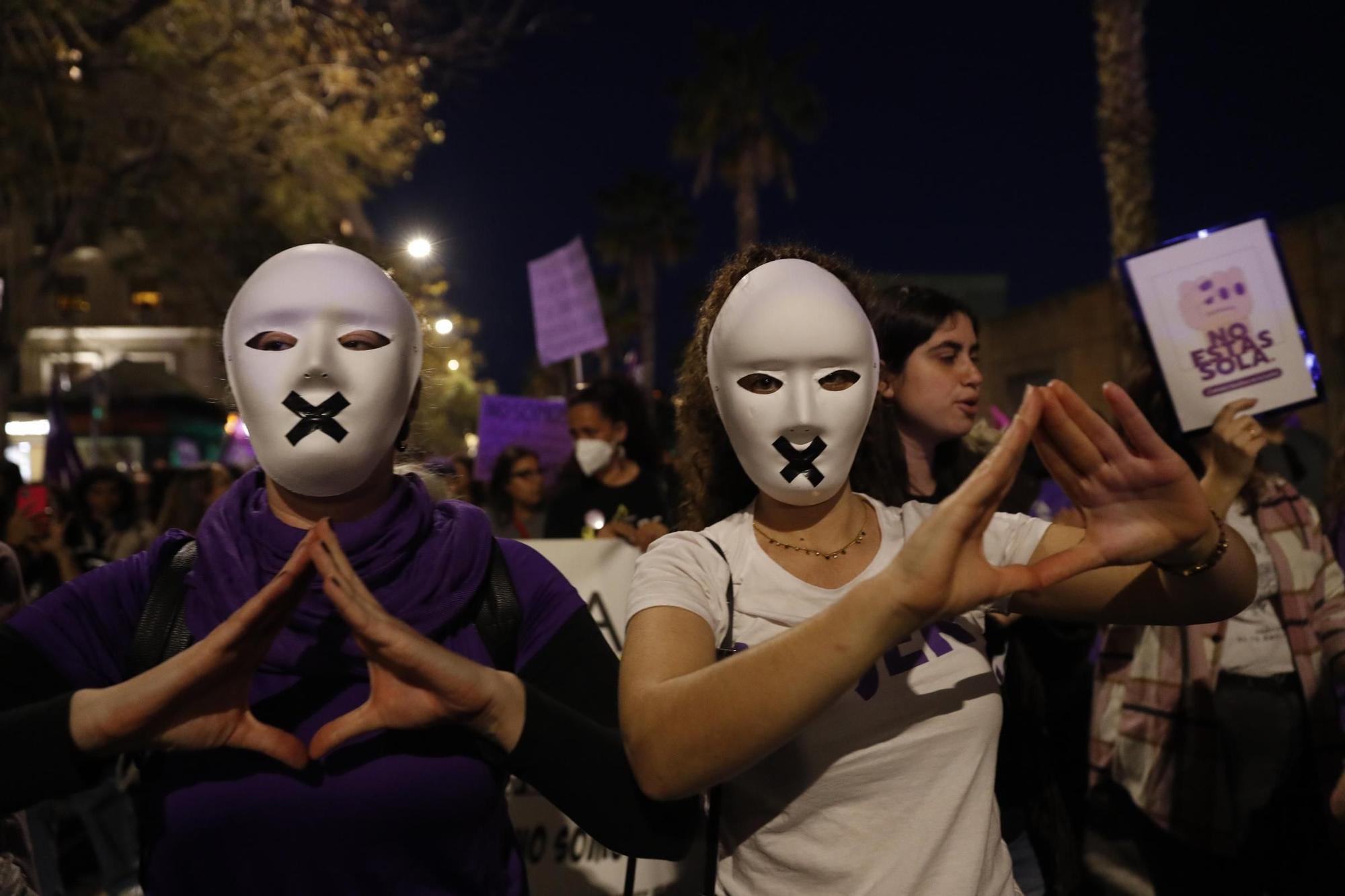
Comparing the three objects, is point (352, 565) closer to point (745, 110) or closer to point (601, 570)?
point (601, 570)

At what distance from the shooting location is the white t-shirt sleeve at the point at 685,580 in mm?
1850

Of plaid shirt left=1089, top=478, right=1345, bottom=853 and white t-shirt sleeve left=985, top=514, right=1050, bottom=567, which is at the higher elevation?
white t-shirt sleeve left=985, top=514, right=1050, bottom=567

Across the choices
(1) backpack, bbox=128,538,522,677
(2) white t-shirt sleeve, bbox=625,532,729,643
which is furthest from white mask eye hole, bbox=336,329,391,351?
(2) white t-shirt sleeve, bbox=625,532,729,643

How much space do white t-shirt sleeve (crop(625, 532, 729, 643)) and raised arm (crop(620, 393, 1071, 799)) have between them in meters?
0.12

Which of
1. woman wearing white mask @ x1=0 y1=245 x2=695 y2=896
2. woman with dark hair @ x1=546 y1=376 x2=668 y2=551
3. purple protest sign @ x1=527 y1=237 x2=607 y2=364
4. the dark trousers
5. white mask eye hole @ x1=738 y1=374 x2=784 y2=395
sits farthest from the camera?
purple protest sign @ x1=527 y1=237 x2=607 y2=364

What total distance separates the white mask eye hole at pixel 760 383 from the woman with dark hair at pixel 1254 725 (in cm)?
201

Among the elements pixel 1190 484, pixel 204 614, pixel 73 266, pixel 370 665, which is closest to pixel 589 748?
pixel 370 665

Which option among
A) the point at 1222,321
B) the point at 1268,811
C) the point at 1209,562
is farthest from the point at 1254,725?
the point at 1209,562

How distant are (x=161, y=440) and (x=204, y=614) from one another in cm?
3433

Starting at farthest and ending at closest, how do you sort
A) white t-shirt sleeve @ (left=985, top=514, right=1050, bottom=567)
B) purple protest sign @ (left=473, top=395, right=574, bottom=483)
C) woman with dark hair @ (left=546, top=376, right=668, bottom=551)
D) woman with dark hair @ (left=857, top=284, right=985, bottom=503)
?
1. purple protest sign @ (left=473, top=395, right=574, bottom=483)
2. woman with dark hair @ (left=546, top=376, right=668, bottom=551)
3. woman with dark hair @ (left=857, top=284, right=985, bottom=503)
4. white t-shirt sleeve @ (left=985, top=514, right=1050, bottom=567)

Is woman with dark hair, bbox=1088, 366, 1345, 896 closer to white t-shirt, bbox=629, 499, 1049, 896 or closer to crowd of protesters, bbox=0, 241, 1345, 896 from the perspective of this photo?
crowd of protesters, bbox=0, 241, 1345, 896

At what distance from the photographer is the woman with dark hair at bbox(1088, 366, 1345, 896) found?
359 cm

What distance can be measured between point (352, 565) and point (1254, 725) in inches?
117

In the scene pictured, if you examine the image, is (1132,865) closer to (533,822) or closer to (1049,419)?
(533,822)
